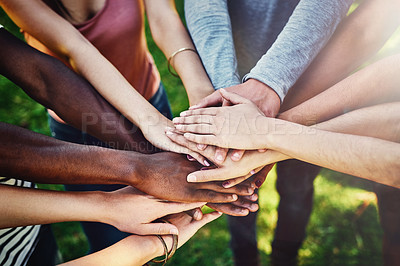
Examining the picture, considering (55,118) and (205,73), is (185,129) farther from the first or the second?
(55,118)

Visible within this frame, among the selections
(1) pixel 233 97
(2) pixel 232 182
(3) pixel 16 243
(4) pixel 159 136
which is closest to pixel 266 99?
(1) pixel 233 97

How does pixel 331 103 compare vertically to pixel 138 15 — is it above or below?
below

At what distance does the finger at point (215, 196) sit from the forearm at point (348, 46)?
446 millimetres

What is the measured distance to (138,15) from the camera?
150cm

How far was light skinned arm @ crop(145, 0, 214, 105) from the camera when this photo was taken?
1.42 metres

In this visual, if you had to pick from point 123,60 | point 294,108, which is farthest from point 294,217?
point 123,60

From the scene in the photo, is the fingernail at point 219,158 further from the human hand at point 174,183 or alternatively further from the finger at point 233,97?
the finger at point 233,97

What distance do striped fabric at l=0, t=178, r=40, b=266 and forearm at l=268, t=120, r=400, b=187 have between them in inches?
37.9

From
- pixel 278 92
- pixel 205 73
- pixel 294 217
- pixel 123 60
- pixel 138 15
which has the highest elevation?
pixel 138 15

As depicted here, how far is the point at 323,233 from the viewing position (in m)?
2.24

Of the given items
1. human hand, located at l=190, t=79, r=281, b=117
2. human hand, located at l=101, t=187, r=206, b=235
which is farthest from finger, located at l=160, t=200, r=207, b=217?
human hand, located at l=190, t=79, r=281, b=117

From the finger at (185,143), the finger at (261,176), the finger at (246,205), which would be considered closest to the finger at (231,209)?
the finger at (246,205)

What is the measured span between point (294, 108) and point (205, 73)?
0.42m

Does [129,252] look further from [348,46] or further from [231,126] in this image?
[348,46]
